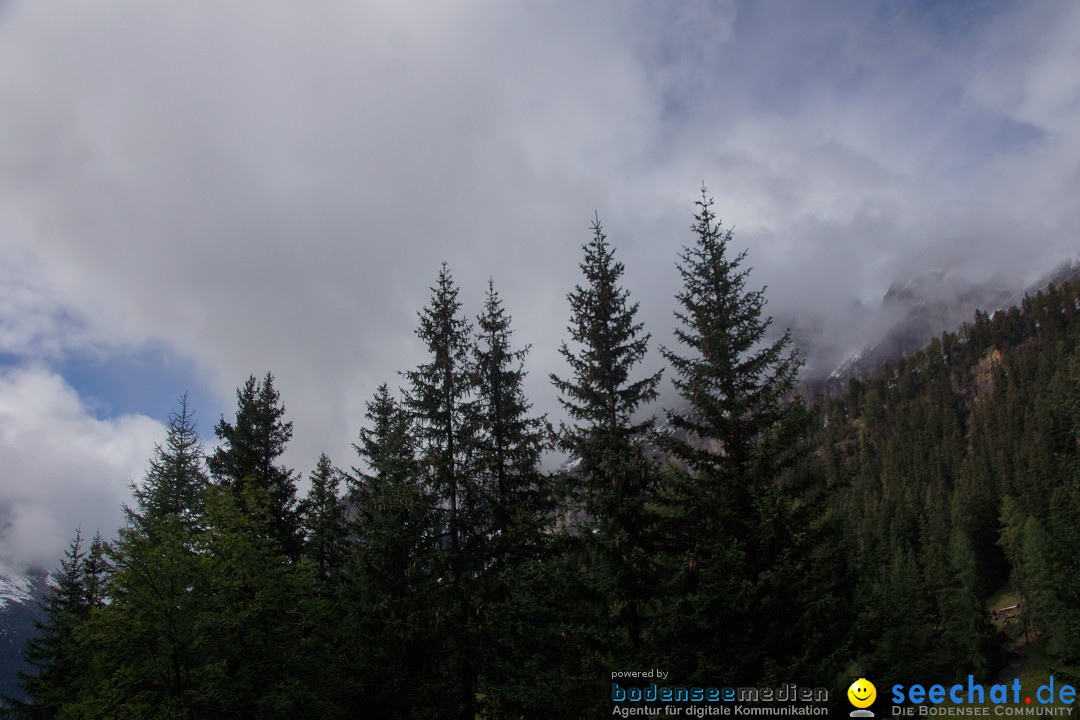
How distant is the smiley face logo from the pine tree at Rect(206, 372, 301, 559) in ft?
73.0

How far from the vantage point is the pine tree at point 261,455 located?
2538 centimetres

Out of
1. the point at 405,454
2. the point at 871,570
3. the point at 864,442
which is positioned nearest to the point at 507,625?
the point at 405,454

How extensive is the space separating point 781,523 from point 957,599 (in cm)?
6348

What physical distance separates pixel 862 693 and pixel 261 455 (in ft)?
82.1

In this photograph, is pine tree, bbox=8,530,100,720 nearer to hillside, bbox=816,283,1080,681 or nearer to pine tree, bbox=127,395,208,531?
pine tree, bbox=127,395,208,531

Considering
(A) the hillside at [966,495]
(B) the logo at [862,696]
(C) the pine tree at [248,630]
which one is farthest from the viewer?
(A) the hillside at [966,495]

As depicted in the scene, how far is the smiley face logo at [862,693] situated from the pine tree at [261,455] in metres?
22.3

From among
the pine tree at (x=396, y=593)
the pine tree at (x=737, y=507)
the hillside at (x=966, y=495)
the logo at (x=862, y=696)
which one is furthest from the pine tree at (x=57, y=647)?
the hillside at (x=966, y=495)

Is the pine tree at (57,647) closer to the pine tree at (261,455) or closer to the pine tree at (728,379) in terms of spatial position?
the pine tree at (261,455)

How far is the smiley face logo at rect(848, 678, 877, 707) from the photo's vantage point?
42.3 feet

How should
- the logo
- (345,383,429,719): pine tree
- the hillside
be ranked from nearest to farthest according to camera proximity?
the logo → (345,383,429,719): pine tree → the hillside

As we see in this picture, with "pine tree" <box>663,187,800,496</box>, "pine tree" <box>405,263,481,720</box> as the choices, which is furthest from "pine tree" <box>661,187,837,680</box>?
"pine tree" <box>405,263,481,720</box>

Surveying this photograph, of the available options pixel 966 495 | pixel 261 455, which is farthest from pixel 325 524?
pixel 966 495

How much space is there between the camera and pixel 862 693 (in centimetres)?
1295
